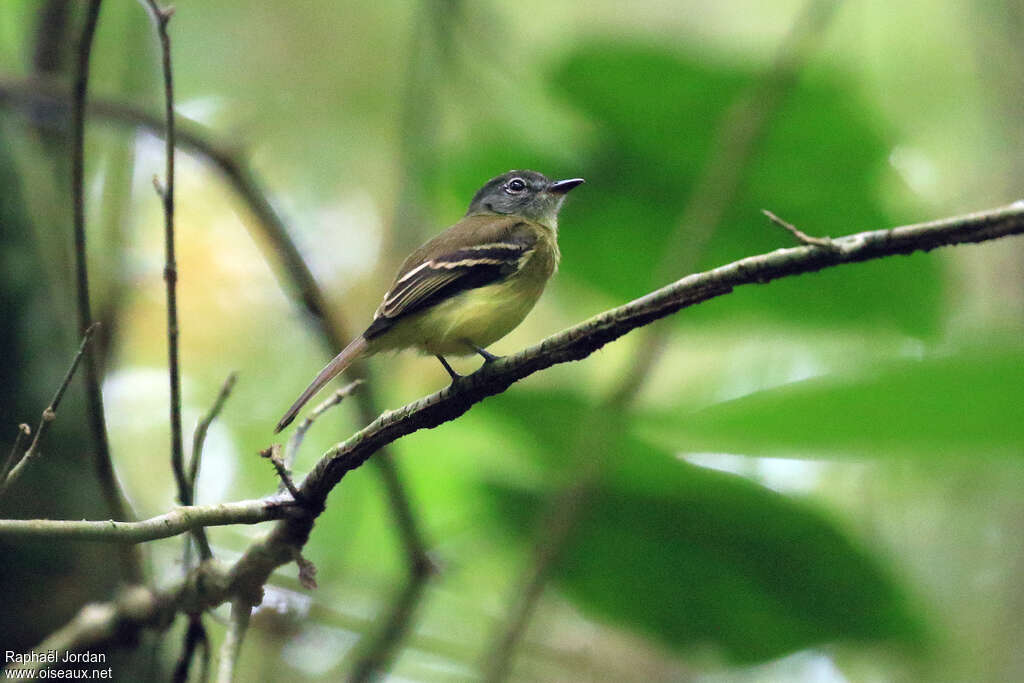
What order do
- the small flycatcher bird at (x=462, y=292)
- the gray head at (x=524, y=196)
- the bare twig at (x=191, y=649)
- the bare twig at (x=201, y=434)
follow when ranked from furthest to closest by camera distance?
the gray head at (x=524, y=196) < the small flycatcher bird at (x=462, y=292) < the bare twig at (x=191, y=649) < the bare twig at (x=201, y=434)

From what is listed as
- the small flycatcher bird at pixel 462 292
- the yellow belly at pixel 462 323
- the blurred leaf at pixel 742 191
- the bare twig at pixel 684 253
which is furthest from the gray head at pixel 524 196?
the yellow belly at pixel 462 323

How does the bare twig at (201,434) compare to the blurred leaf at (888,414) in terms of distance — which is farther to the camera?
the blurred leaf at (888,414)

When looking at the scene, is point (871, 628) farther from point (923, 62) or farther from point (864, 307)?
point (923, 62)

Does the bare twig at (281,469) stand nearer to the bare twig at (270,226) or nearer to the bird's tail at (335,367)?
the bird's tail at (335,367)

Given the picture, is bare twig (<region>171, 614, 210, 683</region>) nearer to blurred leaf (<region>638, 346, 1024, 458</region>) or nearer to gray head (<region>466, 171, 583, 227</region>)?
blurred leaf (<region>638, 346, 1024, 458</region>)

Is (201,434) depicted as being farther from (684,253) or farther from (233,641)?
(684,253)
